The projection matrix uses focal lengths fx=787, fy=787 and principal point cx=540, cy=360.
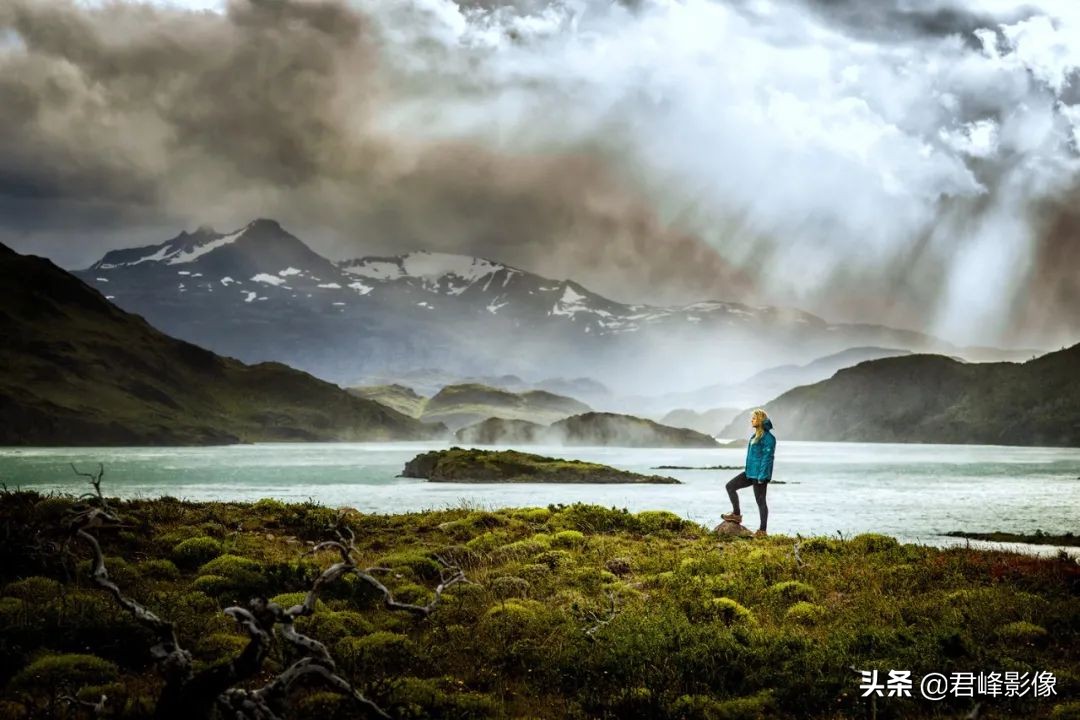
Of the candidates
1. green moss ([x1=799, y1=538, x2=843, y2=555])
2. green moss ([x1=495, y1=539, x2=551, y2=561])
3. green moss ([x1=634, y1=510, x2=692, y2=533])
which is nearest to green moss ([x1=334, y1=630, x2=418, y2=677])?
green moss ([x1=495, y1=539, x2=551, y2=561])

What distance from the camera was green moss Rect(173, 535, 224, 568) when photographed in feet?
67.8

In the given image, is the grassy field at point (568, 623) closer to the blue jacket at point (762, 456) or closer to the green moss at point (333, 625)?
the green moss at point (333, 625)

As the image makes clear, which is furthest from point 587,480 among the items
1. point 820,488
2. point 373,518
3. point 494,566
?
point 494,566

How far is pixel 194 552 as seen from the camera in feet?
68.7

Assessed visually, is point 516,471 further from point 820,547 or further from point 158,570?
point 158,570

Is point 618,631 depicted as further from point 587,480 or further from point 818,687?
point 587,480

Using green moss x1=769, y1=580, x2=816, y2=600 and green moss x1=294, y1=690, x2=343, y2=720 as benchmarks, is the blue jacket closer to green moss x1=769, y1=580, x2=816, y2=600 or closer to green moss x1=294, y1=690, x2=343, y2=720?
green moss x1=769, y1=580, x2=816, y2=600

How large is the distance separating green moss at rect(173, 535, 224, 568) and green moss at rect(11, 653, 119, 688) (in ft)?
29.2

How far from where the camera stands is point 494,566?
22.4 m

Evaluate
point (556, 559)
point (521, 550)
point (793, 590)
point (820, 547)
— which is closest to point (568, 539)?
point (521, 550)

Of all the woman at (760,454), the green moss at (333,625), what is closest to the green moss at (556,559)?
the woman at (760,454)

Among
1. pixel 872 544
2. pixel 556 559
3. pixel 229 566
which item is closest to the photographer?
pixel 229 566

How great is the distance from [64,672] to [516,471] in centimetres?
11672

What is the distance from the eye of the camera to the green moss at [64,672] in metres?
11.2
